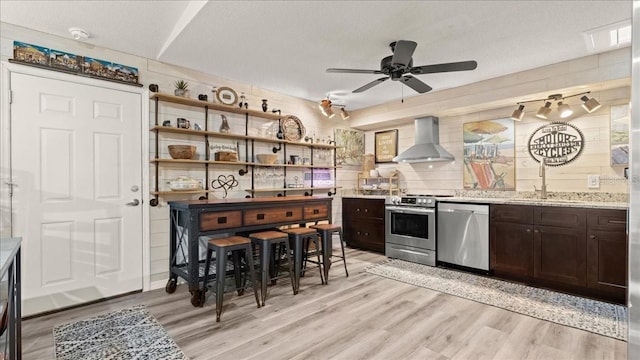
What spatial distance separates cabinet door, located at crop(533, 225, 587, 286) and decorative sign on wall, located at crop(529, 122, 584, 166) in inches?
41.5

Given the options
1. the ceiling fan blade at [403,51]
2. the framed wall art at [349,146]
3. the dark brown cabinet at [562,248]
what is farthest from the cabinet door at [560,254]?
the framed wall art at [349,146]

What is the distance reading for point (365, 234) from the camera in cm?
503

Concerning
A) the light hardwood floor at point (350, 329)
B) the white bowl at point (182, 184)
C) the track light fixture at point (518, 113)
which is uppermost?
the track light fixture at point (518, 113)

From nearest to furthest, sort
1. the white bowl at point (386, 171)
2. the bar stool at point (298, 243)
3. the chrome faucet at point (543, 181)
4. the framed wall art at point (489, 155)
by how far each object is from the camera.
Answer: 1. the bar stool at point (298, 243)
2. the chrome faucet at point (543, 181)
3. the framed wall art at point (489, 155)
4. the white bowl at point (386, 171)

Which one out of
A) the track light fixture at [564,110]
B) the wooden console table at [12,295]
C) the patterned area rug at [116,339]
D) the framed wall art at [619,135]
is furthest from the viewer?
the track light fixture at [564,110]

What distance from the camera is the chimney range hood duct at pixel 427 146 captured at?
459 centimetres

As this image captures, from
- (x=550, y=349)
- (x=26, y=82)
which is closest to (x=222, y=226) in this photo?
(x=26, y=82)

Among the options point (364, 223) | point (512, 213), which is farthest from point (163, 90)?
point (512, 213)

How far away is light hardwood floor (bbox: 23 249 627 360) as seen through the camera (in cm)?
208

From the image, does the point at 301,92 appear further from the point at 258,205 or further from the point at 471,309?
the point at 471,309

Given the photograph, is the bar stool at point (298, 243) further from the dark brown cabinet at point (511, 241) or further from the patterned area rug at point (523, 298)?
the dark brown cabinet at point (511, 241)

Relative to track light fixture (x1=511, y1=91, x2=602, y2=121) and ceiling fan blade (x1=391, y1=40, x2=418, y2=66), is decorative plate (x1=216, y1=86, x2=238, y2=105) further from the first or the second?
track light fixture (x1=511, y1=91, x2=602, y2=121)

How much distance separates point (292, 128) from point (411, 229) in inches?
90.2

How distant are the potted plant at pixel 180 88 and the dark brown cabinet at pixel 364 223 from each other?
3.07 m
